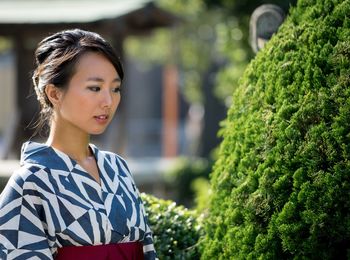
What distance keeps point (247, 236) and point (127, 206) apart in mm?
459

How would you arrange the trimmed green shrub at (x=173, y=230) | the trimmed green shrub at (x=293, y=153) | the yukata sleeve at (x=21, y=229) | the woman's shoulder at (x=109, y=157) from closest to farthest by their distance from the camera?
the yukata sleeve at (x=21, y=229) < the trimmed green shrub at (x=293, y=153) < the woman's shoulder at (x=109, y=157) < the trimmed green shrub at (x=173, y=230)

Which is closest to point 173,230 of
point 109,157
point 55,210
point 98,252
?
point 109,157

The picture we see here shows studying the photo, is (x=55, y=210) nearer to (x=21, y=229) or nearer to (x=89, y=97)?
(x=21, y=229)

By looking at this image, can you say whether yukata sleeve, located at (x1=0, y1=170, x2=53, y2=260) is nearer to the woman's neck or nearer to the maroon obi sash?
the maroon obi sash

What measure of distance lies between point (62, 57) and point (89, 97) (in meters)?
0.17

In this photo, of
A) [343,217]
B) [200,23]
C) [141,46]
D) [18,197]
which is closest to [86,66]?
[18,197]

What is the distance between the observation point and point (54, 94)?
119 inches

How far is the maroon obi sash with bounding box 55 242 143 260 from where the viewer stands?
2.88m

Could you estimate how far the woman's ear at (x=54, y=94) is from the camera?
3006mm

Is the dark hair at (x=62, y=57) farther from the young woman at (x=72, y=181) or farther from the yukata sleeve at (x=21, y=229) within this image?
the yukata sleeve at (x=21, y=229)

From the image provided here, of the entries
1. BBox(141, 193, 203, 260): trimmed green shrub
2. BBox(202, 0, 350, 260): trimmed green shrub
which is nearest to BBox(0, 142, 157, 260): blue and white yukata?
BBox(202, 0, 350, 260): trimmed green shrub

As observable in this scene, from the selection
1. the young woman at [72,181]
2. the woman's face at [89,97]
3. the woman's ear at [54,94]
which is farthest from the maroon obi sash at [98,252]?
the woman's ear at [54,94]

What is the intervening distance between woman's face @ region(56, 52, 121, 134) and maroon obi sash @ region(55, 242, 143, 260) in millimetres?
410

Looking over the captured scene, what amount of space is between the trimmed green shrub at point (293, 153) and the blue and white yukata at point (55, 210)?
450mm
